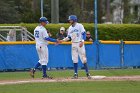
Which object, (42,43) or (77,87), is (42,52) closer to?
(42,43)

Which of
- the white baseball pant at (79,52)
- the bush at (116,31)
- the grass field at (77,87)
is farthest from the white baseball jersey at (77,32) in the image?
the bush at (116,31)

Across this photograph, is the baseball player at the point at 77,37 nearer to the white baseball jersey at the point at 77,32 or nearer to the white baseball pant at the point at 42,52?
the white baseball jersey at the point at 77,32

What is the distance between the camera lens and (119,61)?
76.5 ft

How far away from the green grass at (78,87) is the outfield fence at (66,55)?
21.4ft

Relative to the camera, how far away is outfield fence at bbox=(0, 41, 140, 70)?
21.6 m

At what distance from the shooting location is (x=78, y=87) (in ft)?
47.0

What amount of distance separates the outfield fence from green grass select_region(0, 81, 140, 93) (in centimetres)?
651

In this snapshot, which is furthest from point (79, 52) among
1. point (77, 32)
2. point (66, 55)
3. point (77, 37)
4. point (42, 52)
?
point (66, 55)

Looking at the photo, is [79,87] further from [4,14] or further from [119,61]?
[4,14]

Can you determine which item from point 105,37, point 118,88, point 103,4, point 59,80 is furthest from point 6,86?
point 103,4

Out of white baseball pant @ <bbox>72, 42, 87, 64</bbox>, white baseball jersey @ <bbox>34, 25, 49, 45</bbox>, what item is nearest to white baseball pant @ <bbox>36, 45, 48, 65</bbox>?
→ white baseball jersey @ <bbox>34, 25, 49, 45</bbox>

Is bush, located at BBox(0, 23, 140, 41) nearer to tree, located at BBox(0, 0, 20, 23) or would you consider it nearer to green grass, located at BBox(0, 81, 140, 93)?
green grass, located at BBox(0, 81, 140, 93)

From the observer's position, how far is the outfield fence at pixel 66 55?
21.6m

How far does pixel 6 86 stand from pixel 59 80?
205cm
